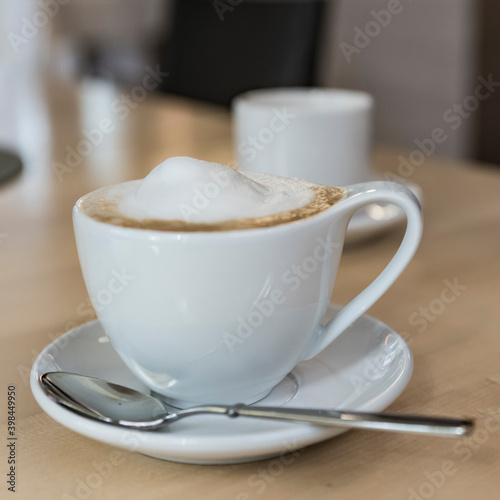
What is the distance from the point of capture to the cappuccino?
1.24 ft

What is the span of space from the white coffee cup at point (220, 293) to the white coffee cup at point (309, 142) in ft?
1.28

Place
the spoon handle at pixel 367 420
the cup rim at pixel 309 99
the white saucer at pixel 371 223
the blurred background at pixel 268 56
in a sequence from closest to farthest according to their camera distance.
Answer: the spoon handle at pixel 367 420 < the white saucer at pixel 371 223 < the cup rim at pixel 309 99 < the blurred background at pixel 268 56

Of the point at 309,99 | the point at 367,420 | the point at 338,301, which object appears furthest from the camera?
the point at 309,99

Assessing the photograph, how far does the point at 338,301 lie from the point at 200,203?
0.87ft

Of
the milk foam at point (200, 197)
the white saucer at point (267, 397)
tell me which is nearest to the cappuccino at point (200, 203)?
the milk foam at point (200, 197)

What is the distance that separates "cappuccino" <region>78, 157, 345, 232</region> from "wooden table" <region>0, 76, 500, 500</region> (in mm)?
127

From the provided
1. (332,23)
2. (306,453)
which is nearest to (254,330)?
(306,453)

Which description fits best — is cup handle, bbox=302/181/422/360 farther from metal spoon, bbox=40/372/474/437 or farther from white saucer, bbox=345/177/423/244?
white saucer, bbox=345/177/423/244

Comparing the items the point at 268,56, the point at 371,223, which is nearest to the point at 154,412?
the point at 371,223

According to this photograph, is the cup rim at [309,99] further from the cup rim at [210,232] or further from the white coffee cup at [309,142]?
the cup rim at [210,232]

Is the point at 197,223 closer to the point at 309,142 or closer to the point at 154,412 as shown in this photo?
the point at 154,412

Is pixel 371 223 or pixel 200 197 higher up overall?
pixel 200 197

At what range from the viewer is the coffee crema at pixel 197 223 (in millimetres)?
372

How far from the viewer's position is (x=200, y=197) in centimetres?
39
